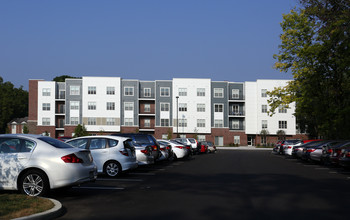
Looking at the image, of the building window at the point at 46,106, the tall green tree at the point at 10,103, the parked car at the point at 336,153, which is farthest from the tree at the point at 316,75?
the tall green tree at the point at 10,103

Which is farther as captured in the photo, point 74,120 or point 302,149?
point 74,120

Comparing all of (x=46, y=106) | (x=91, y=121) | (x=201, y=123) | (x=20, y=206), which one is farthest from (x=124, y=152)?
(x=46, y=106)

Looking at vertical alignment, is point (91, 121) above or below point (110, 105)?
below

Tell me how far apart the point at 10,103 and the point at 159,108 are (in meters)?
47.8

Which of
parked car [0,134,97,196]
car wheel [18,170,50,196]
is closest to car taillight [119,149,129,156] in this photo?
parked car [0,134,97,196]

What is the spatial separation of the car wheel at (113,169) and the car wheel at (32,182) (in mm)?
5627

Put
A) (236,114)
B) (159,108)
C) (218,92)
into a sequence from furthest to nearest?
(236,114) → (218,92) → (159,108)

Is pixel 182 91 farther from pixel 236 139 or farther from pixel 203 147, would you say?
pixel 203 147

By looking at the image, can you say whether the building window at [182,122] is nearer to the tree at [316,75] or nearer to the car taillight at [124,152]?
the tree at [316,75]

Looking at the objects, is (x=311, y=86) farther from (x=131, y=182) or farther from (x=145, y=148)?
(x=131, y=182)

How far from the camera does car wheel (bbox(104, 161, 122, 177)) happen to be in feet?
52.1

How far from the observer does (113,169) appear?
1595 cm

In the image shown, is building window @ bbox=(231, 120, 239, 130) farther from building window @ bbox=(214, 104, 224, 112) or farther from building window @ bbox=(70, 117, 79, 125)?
building window @ bbox=(70, 117, 79, 125)

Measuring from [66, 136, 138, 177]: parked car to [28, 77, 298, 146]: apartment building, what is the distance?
201 feet
